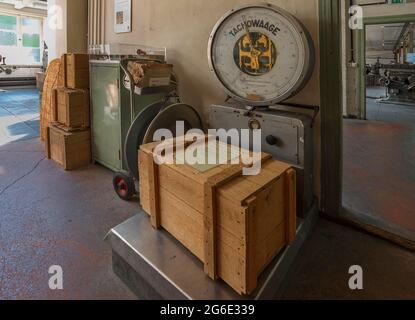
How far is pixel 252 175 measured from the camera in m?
1.08

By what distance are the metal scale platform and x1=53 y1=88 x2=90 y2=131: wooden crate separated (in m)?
1.39

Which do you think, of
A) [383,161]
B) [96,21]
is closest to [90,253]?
[383,161]

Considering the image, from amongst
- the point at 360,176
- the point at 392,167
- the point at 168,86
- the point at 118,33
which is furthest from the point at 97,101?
the point at 392,167

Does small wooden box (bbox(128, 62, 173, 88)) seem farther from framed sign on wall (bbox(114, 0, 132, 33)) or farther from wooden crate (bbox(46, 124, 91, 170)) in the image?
framed sign on wall (bbox(114, 0, 132, 33))

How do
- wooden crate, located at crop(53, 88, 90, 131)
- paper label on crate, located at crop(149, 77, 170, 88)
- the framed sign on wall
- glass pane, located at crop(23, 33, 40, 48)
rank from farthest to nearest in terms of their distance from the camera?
glass pane, located at crop(23, 33, 40, 48), the framed sign on wall, wooden crate, located at crop(53, 88, 90, 131), paper label on crate, located at crop(149, 77, 170, 88)

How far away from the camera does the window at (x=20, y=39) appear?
27.6ft

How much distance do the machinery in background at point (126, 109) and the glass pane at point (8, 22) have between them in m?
7.74

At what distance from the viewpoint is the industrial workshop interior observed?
1063 millimetres

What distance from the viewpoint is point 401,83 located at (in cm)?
669

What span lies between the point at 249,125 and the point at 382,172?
155 cm

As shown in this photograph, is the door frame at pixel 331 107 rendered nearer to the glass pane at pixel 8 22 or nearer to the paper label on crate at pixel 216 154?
the paper label on crate at pixel 216 154

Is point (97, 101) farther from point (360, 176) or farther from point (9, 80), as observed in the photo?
point (9, 80)

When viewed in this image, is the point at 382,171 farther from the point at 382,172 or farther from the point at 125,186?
the point at 125,186

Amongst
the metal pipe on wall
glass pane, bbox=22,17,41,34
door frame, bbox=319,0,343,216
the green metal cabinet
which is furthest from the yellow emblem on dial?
glass pane, bbox=22,17,41,34
